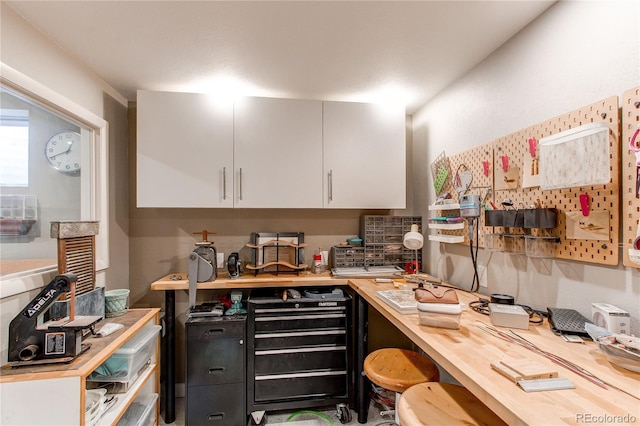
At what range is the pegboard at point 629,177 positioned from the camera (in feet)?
3.48

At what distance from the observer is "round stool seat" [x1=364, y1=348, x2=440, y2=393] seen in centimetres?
151

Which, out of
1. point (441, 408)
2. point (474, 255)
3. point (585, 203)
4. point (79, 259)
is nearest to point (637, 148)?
point (585, 203)

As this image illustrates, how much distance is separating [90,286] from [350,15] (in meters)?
2.13

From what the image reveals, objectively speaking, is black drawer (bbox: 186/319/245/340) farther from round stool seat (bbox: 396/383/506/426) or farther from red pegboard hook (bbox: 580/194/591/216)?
red pegboard hook (bbox: 580/194/591/216)

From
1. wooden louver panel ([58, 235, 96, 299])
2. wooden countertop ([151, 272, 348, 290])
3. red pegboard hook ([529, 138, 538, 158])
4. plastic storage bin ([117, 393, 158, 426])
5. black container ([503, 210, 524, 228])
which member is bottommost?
plastic storage bin ([117, 393, 158, 426])

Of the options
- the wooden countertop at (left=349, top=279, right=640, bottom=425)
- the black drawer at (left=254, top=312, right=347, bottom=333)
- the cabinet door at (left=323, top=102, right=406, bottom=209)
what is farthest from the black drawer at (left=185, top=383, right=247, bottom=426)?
the cabinet door at (left=323, top=102, right=406, bottom=209)

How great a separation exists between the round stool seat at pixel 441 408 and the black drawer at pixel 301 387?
3.56 ft

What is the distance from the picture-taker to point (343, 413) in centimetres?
213

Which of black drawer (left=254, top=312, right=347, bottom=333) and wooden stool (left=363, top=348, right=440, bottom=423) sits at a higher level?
black drawer (left=254, top=312, right=347, bottom=333)

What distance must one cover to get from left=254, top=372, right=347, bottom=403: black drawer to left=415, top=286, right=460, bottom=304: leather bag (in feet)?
3.98

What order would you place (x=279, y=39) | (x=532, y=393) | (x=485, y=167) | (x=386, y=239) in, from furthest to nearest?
(x=386, y=239) → (x=485, y=167) → (x=279, y=39) → (x=532, y=393)

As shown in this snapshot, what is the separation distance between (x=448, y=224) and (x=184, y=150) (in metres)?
2.10

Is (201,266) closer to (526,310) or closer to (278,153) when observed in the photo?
(278,153)

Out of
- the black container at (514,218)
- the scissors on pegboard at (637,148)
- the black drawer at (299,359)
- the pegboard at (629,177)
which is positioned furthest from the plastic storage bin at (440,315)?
the black drawer at (299,359)
